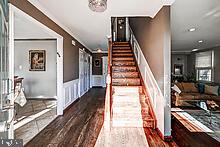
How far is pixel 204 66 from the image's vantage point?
32.2ft

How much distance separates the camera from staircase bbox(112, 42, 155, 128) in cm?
411

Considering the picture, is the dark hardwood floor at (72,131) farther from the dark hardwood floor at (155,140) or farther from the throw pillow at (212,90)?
the throw pillow at (212,90)

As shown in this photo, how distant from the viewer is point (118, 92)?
529 cm

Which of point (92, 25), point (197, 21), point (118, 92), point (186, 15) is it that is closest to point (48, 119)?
point (118, 92)

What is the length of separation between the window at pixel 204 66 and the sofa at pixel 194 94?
2509 mm

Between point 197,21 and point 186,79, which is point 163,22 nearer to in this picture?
point 197,21

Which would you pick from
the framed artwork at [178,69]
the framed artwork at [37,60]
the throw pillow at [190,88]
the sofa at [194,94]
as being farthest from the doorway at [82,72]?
the framed artwork at [178,69]

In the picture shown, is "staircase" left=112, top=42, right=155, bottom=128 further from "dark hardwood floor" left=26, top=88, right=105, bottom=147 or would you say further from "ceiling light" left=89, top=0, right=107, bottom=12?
"ceiling light" left=89, top=0, right=107, bottom=12

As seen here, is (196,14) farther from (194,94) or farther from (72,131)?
(194,94)

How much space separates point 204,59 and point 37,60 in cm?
811

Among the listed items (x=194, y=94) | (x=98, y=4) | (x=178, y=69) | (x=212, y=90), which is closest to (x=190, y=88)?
(x=194, y=94)

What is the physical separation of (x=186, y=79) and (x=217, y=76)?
2.51 metres

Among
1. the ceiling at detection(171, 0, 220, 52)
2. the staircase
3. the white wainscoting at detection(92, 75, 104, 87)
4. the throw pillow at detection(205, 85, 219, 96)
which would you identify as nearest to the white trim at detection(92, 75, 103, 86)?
the white wainscoting at detection(92, 75, 104, 87)

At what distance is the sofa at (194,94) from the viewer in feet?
21.1
